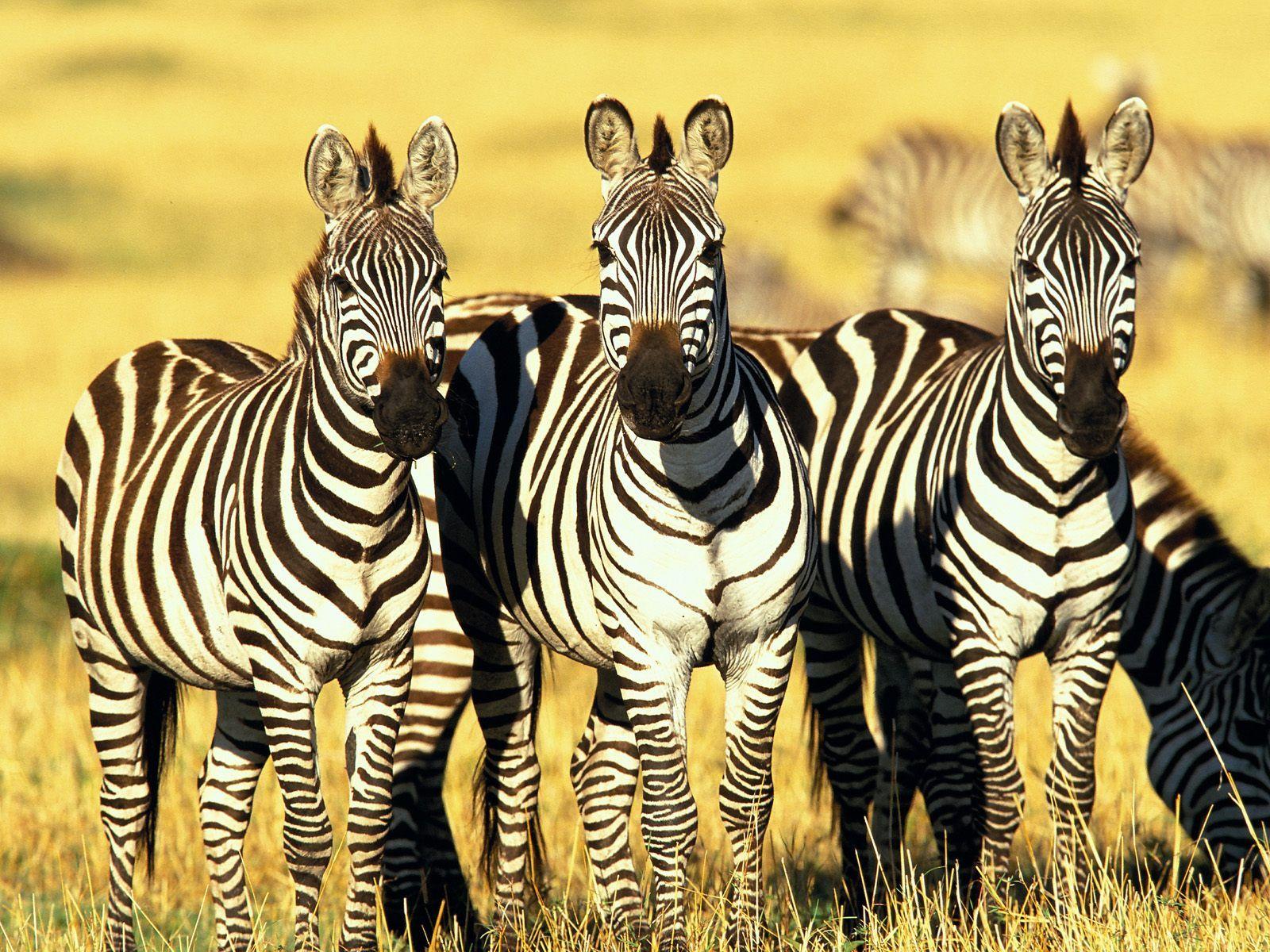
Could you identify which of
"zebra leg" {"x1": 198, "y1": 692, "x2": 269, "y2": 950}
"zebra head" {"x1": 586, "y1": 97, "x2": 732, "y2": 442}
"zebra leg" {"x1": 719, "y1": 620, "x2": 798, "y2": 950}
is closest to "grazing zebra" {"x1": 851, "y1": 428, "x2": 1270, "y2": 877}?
"zebra leg" {"x1": 719, "y1": 620, "x2": 798, "y2": 950}

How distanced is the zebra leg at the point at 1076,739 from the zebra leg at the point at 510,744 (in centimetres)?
204

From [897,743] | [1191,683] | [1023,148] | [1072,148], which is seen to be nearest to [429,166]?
[1023,148]

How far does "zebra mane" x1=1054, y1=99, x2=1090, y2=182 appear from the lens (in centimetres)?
503

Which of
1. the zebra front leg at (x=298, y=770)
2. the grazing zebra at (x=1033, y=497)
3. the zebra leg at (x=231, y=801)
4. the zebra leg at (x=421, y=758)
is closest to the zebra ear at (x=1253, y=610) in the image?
the grazing zebra at (x=1033, y=497)

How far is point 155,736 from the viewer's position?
234 inches

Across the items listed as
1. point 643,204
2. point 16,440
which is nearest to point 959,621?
point 643,204

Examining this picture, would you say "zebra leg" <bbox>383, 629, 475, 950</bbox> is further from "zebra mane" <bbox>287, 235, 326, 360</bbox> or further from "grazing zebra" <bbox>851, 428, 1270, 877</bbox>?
"grazing zebra" <bbox>851, 428, 1270, 877</bbox>

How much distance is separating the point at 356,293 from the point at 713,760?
14.3ft

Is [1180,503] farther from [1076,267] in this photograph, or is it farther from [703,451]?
[703,451]

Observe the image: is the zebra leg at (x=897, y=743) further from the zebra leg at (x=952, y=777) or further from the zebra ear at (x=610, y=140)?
the zebra ear at (x=610, y=140)

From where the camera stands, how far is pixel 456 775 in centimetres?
835

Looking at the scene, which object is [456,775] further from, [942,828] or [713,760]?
[942,828]

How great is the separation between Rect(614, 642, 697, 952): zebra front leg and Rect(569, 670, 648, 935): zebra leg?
24.0 inches

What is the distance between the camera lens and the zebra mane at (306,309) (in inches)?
201
